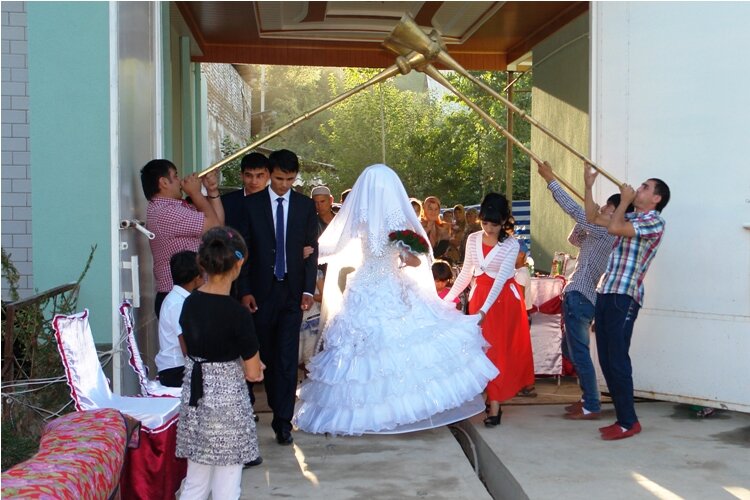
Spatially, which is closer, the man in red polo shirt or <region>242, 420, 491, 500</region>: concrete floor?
<region>242, 420, 491, 500</region>: concrete floor

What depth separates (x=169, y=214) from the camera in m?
4.96

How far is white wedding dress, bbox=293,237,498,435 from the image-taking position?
5406mm

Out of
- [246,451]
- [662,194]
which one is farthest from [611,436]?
[246,451]

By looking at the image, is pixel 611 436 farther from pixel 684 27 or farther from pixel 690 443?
pixel 684 27

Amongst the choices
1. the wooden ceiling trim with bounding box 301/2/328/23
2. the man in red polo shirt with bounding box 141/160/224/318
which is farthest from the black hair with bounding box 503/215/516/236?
the wooden ceiling trim with bounding box 301/2/328/23

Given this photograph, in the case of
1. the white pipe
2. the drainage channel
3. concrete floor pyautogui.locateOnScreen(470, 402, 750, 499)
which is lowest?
the drainage channel

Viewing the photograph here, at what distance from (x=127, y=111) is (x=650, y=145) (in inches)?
154

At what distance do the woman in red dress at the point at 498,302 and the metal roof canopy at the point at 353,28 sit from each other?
4.15 metres

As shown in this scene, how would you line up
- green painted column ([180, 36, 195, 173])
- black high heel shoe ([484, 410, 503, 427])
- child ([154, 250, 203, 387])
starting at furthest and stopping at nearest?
green painted column ([180, 36, 195, 173]), black high heel shoe ([484, 410, 503, 427]), child ([154, 250, 203, 387])

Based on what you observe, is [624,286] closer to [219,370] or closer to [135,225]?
[219,370]

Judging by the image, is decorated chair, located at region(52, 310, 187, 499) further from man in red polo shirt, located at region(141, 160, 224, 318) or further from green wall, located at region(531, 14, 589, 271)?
green wall, located at region(531, 14, 589, 271)

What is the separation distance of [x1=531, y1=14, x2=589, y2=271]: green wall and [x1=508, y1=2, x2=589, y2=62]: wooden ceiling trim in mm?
78

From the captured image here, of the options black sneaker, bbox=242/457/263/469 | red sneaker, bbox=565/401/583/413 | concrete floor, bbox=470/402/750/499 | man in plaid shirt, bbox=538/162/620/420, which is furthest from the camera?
red sneaker, bbox=565/401/583/413

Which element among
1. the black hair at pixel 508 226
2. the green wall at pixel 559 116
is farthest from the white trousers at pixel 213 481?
the green wall at pixel 559 116
